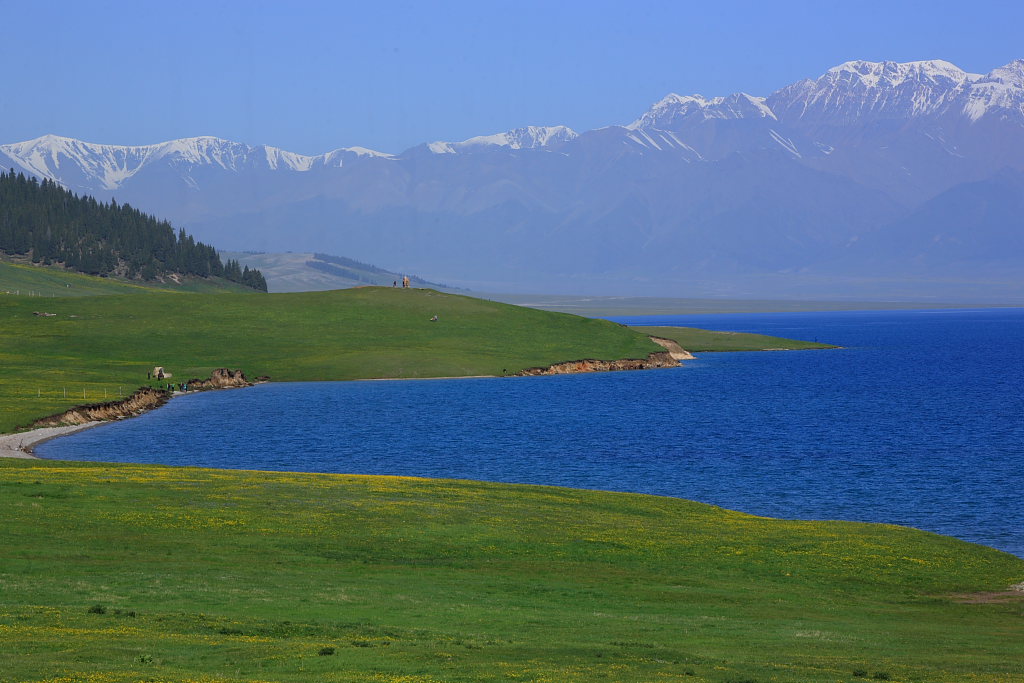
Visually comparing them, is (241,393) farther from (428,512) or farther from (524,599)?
(524,599)

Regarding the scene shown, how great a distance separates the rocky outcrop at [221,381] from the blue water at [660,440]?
4.76 meters

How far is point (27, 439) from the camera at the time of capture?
97.8 metres

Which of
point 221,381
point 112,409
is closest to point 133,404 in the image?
point 112,409

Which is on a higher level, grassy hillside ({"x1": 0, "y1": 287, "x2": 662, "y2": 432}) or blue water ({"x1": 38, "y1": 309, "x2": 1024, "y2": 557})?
grassy hillside ({"x1": 0, "y1": 287, "x2": 662, "y2": 432})

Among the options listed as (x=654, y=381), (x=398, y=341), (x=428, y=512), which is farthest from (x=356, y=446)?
(x=398, y=341)

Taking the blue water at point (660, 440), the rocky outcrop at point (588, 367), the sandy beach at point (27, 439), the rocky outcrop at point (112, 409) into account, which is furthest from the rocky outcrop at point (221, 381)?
the rocky outcrop at point (588, 367)

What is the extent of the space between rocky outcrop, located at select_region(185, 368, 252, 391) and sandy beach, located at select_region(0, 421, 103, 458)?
42721mm

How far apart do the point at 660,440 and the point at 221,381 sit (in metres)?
75.9

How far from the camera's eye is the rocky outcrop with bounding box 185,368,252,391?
155m

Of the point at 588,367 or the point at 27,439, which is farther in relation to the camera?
the point at 588,367

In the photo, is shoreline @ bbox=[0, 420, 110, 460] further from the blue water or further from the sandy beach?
the blue water

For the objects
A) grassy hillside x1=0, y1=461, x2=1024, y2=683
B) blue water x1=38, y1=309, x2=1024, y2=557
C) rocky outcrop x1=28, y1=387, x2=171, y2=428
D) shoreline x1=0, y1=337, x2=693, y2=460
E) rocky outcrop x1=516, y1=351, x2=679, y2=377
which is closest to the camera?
grassy hillside x1=0, y1=461, x2=1024, y2=683

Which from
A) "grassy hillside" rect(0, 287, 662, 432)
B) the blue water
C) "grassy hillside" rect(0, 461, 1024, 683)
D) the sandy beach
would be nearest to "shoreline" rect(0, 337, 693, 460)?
the sandy beach

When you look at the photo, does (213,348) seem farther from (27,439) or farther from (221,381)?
(27,439)
